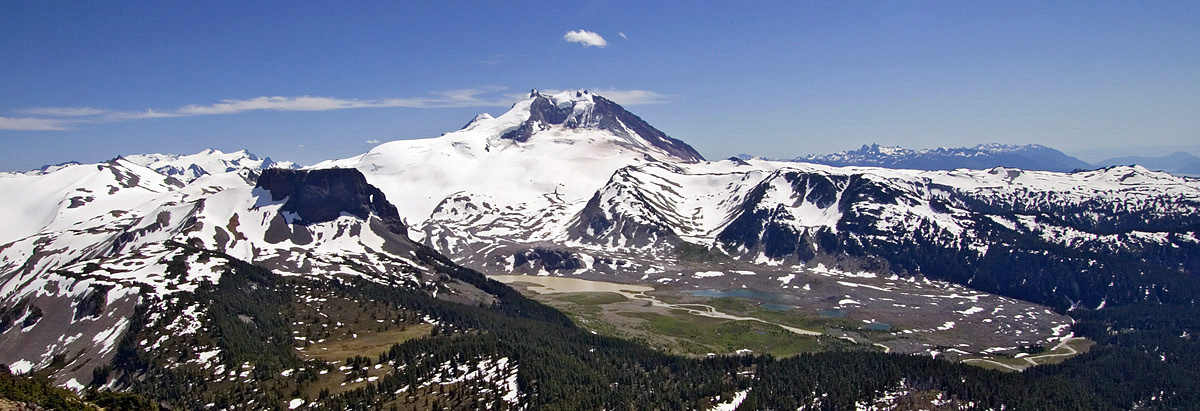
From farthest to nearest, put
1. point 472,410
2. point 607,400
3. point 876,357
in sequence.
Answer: point 876,357, point 607,400, point 472,410

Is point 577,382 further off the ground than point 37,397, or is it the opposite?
Answer: point 37,397

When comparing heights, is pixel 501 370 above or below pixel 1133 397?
above

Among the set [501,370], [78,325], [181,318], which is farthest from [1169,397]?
[78,325]

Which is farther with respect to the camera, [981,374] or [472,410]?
[981,374]

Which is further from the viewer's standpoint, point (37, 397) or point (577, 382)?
point (577, 382)

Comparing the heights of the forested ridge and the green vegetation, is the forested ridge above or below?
below

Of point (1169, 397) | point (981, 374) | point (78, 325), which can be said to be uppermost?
point (78, 325)

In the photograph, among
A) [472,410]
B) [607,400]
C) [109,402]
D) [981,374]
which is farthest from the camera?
[981,374]

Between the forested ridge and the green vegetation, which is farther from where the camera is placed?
the forested ridge

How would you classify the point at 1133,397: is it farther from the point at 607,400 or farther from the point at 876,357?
the point at 607,400

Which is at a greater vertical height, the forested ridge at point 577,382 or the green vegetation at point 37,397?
the green vegetation at point 37,397

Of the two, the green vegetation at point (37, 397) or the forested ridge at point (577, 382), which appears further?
the forested ridge at point (577, 382)
